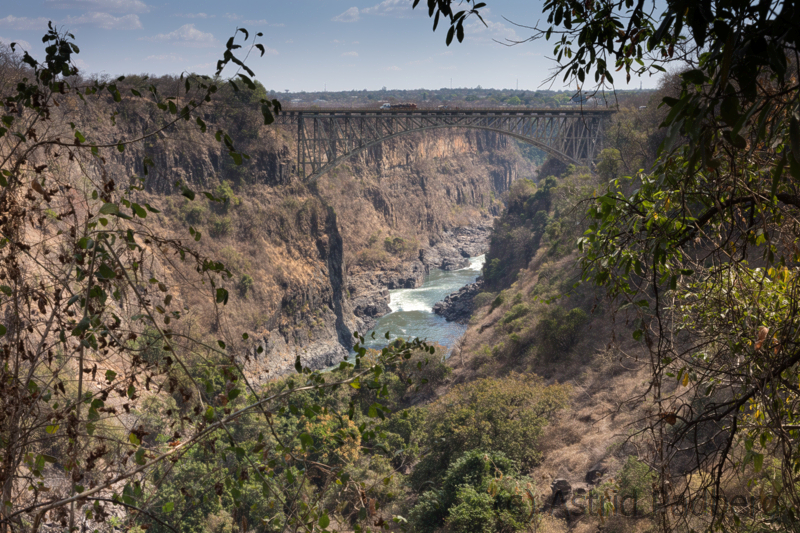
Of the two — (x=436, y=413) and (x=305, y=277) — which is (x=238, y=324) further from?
(x=436, y=413)

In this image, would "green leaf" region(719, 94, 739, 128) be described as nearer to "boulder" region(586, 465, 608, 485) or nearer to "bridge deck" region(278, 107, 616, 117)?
"boulder" region(586, 465, 608, 485)

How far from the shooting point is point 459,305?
164 feet

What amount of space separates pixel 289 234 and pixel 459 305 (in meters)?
16.4

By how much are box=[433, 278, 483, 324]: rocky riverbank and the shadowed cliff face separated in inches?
210

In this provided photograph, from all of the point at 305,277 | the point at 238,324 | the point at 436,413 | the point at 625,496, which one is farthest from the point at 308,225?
the point at 625,496

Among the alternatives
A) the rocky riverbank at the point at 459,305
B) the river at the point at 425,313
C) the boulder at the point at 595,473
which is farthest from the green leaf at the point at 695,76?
the rocky riverbank at the point at 459,305

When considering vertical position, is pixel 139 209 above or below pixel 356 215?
above

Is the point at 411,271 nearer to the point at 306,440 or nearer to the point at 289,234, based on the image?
the point at 289,234

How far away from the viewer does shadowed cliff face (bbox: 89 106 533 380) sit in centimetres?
3712

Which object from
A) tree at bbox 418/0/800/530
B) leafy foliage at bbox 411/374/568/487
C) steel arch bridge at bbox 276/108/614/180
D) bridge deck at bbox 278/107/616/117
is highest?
bridge deck at bbox 278/107/616/117

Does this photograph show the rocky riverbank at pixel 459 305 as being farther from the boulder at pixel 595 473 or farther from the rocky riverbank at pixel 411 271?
the boulder at pixel 595 473

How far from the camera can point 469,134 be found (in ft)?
298

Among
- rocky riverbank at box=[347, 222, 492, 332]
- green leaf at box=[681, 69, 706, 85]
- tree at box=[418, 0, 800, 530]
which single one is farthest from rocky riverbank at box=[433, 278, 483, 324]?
green leaf at box=[681, 69, 706, 85]

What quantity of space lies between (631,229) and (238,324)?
33428mm
